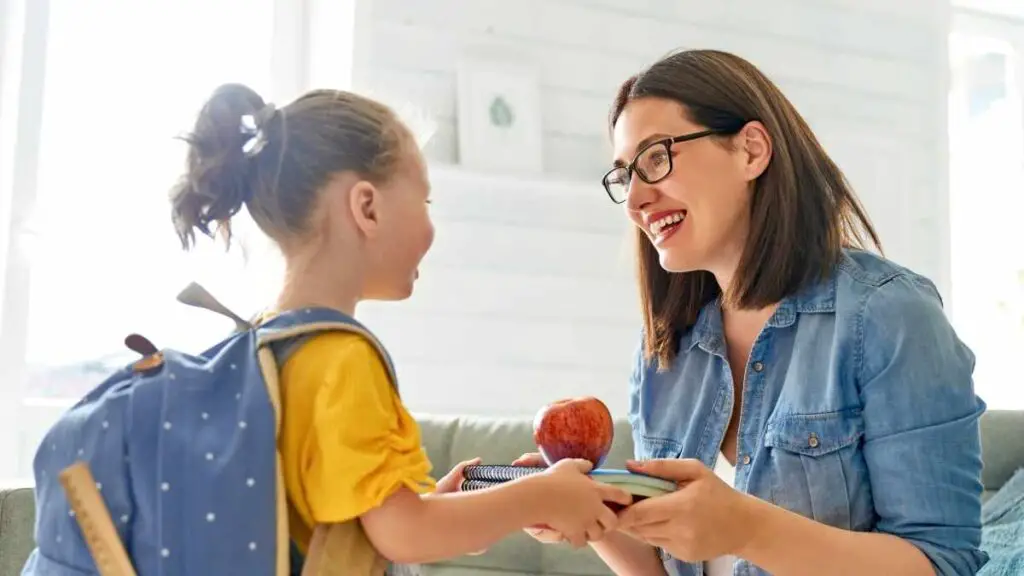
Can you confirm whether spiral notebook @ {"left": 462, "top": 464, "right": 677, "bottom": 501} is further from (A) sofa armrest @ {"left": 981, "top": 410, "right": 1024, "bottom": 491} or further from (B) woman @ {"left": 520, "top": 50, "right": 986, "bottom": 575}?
(A) sofa armrest @ {"left": 981, "top": 410, "right": 1024, "bottom": 491}

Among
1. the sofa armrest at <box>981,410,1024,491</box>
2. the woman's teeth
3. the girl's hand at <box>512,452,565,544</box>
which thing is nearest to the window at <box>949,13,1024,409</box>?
the sofa armrest at <box>981,410,1024,491</box>

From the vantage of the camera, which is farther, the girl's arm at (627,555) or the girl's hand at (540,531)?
the girl's arm at (627,555)

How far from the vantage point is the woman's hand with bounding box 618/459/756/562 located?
Result: 1.24m

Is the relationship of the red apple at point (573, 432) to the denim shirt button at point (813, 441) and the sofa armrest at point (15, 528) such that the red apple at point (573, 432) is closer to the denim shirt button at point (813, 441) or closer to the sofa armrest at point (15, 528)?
the denim shirt button at point (813, 441)

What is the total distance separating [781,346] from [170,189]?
89 centimetres

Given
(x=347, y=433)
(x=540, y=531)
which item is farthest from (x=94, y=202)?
(x=347, y=433)

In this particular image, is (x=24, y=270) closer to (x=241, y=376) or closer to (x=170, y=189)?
(x=170, y=189)

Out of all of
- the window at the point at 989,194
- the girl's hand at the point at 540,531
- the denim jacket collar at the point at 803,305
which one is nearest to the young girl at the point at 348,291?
the girl's hand at the point at 540,531

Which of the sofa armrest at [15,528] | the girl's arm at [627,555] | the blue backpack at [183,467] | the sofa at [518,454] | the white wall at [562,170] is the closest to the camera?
the blue backpack at [183,467]

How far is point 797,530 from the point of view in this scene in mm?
1305

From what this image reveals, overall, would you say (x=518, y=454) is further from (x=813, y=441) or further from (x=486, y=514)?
(x=486, y=514)

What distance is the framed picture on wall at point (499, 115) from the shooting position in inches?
126

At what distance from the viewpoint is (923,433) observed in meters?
1.35

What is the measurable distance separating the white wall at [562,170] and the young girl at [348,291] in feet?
5.62
